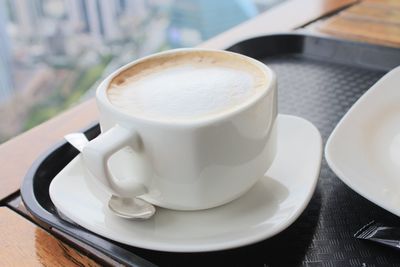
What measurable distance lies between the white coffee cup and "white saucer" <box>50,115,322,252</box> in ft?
0.04

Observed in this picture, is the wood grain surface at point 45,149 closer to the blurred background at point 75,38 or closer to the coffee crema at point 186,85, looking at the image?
the coffee crema at point 186,85

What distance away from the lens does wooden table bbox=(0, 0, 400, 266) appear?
375mm

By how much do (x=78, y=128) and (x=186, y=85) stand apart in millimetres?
214

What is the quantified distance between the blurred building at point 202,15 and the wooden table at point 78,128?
19.9 inches

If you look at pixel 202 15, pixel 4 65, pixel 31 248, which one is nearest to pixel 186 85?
pixel 31 248

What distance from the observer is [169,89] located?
38 centimetres

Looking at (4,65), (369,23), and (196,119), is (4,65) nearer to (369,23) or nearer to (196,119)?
(369,23)

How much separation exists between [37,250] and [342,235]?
0.77 feet

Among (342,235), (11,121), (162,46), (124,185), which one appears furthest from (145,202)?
(162,46)

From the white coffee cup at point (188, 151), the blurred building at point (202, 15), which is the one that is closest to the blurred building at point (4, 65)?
the blurred building at point (202, 15)

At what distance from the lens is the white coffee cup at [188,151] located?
325 mm

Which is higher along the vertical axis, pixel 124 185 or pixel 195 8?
pixel 124 185

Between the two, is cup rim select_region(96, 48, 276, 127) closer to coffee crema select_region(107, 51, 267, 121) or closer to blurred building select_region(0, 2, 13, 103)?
coffee crema select_region(107, 51, 267, 121)

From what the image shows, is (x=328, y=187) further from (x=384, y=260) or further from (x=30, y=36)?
(x=30, y=36)
